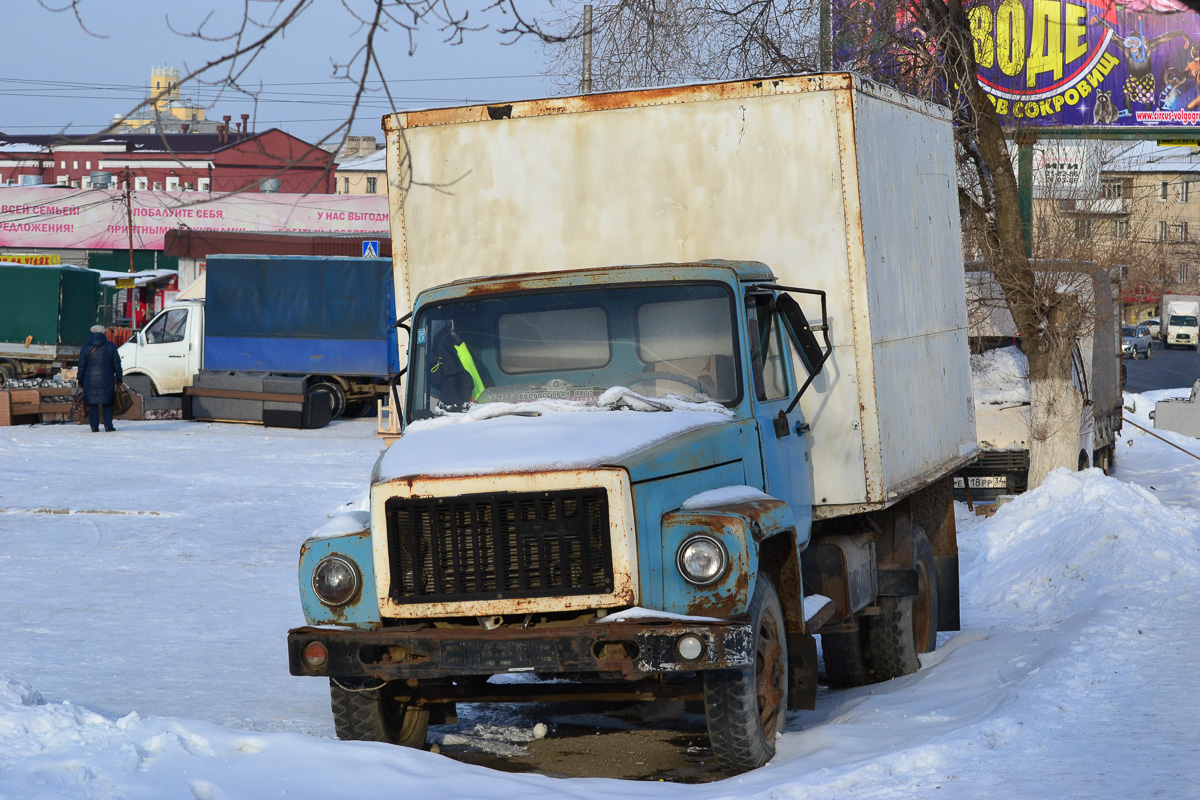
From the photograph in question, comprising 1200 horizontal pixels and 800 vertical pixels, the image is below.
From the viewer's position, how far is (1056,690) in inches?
255

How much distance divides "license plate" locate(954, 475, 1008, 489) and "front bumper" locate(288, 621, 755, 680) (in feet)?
40.3

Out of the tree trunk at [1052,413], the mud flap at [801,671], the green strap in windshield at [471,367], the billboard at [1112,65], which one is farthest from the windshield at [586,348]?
the billboard at [1112,65]

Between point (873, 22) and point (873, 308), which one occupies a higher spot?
point (873, 22)

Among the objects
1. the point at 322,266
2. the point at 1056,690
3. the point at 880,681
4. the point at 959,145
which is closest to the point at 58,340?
the point at 322,266

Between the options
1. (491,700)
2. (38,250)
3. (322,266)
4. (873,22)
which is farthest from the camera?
(38,250)

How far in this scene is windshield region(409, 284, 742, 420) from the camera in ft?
21.5

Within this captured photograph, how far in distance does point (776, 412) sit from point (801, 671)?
4.25ft

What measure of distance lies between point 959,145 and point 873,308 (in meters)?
9.19

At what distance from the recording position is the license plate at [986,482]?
16969mm

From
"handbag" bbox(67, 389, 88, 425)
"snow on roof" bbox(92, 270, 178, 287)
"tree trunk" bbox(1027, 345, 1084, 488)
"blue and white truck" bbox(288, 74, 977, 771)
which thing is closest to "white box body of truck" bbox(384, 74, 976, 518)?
"blue and white truck" bbox(288, 74, 977, 771)

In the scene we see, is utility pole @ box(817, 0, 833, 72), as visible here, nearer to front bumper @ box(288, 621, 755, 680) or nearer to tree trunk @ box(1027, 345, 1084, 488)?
tree trunk @ box(1027, 345, 1084, 488)

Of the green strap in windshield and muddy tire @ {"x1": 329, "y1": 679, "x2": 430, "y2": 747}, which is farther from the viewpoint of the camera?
the green strap in windshield

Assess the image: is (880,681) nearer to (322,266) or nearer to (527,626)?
(527,626)

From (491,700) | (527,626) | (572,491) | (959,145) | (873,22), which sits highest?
(873,22)
